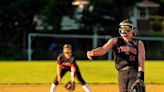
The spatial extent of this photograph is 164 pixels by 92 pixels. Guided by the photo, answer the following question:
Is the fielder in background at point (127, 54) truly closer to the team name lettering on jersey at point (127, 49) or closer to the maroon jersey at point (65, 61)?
the team name lettering on jersey at point (127, 49)

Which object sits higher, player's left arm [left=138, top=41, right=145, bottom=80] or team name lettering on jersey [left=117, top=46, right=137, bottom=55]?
team name lettering on jersey [left=117, top=46, right=137, bottom=55]

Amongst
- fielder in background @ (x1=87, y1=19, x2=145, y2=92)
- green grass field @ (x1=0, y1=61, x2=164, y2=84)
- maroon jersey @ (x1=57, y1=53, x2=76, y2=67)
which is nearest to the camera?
fielder in background @ (x1=87, y1=19, x2=145, y2=92)

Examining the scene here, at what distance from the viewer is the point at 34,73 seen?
25.5 meters

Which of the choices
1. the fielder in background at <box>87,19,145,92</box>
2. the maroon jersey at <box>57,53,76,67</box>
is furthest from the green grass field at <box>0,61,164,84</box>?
the fielder in background at <box>87,19,145,92</box>

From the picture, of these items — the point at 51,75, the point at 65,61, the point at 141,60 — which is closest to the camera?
the point at 141,60

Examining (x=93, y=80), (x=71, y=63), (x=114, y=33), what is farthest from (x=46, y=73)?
(x=114, y=33)

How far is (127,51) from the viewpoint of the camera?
9641mm

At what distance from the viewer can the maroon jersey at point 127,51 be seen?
9.66 m

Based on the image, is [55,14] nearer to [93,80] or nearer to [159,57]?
[159,57]

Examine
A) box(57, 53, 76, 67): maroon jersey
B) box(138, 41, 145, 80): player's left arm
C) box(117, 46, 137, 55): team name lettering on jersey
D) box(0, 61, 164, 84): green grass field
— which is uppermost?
box(117, 46, 137, 55): team name lettering on jersey

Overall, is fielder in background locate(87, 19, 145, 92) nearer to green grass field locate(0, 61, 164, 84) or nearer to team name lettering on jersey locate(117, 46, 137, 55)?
team name lettering on jersey locate(117, 46, 137, 55)

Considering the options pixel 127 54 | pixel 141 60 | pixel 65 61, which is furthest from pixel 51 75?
pixel 141 60

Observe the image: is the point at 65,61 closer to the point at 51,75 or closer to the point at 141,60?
the point at 141,60

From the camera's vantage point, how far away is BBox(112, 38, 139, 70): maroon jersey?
31.7ft
